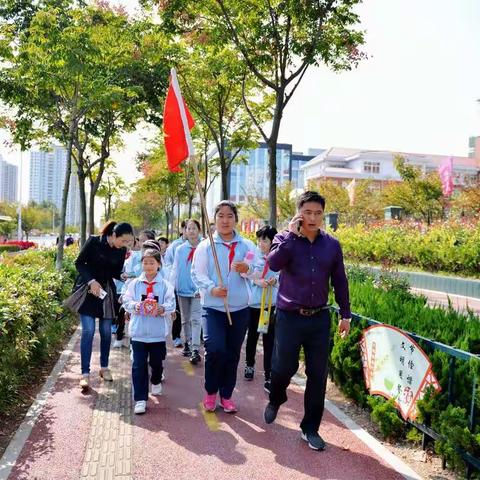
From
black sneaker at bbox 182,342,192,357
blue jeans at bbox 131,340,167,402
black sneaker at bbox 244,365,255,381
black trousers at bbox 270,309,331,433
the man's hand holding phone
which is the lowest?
black sneaker at bbox 182,342,192,357

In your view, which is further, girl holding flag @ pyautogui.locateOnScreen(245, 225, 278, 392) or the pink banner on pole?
the pink banner on pole

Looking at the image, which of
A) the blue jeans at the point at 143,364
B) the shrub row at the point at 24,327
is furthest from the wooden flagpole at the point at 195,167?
the shrub row at the point at 24,327

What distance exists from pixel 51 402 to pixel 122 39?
9.77 meters

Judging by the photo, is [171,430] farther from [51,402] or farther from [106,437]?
[51,402]

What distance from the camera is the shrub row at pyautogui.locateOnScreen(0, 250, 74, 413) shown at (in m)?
5.03

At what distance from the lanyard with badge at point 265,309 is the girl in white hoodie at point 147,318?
92 cm

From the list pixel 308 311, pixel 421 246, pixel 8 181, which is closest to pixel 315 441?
pixel 308 311

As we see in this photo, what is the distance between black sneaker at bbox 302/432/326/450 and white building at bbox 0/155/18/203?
381 feet

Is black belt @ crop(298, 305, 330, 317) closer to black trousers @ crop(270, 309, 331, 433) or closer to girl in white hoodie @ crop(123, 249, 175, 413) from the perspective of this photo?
black trousers @ crop(270, 309, 331, 433)

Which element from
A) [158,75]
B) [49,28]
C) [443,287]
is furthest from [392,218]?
[49,28]

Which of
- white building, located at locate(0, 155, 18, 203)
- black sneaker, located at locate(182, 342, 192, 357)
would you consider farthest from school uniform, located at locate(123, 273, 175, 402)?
white building, located at locate(0, 155, 18, 203)

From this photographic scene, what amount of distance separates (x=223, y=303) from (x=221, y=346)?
1.27 feet

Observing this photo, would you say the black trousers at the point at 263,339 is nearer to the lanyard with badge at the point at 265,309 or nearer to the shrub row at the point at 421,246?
the lanyard with badge at the point at 265,309

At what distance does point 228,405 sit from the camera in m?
5.13
